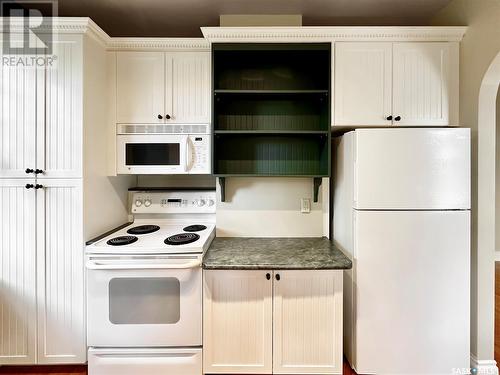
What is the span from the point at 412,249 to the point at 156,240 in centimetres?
172

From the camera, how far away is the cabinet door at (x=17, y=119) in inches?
70.1

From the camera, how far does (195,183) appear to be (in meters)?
2.52

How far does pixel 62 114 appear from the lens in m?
1.79

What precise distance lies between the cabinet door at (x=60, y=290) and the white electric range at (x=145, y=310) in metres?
0.14

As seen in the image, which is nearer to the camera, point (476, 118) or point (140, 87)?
point (476, 118)

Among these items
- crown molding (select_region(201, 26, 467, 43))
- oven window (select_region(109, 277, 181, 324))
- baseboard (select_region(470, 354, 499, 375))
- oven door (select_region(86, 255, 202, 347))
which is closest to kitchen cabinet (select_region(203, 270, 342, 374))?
oven door (select_region(86, 255, 202, 347))

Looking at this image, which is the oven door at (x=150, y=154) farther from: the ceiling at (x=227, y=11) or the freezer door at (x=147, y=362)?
the freezer door at (x=147, y=362)

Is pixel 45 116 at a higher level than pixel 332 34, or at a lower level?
lower

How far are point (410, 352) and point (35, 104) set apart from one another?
116 inches

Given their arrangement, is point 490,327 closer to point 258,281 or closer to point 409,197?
point 409,197

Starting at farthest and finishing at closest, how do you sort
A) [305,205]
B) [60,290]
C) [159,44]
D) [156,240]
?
[305,205]
[159,44]
[156,240]
[60,290]

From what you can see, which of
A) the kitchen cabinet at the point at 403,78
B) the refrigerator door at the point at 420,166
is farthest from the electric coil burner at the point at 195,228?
the kitchen cabinet at the point at 403,78

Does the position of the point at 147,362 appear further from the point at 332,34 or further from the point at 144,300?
the point at 332,34

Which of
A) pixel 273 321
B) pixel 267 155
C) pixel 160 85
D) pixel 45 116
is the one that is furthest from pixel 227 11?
pixel 273 321
